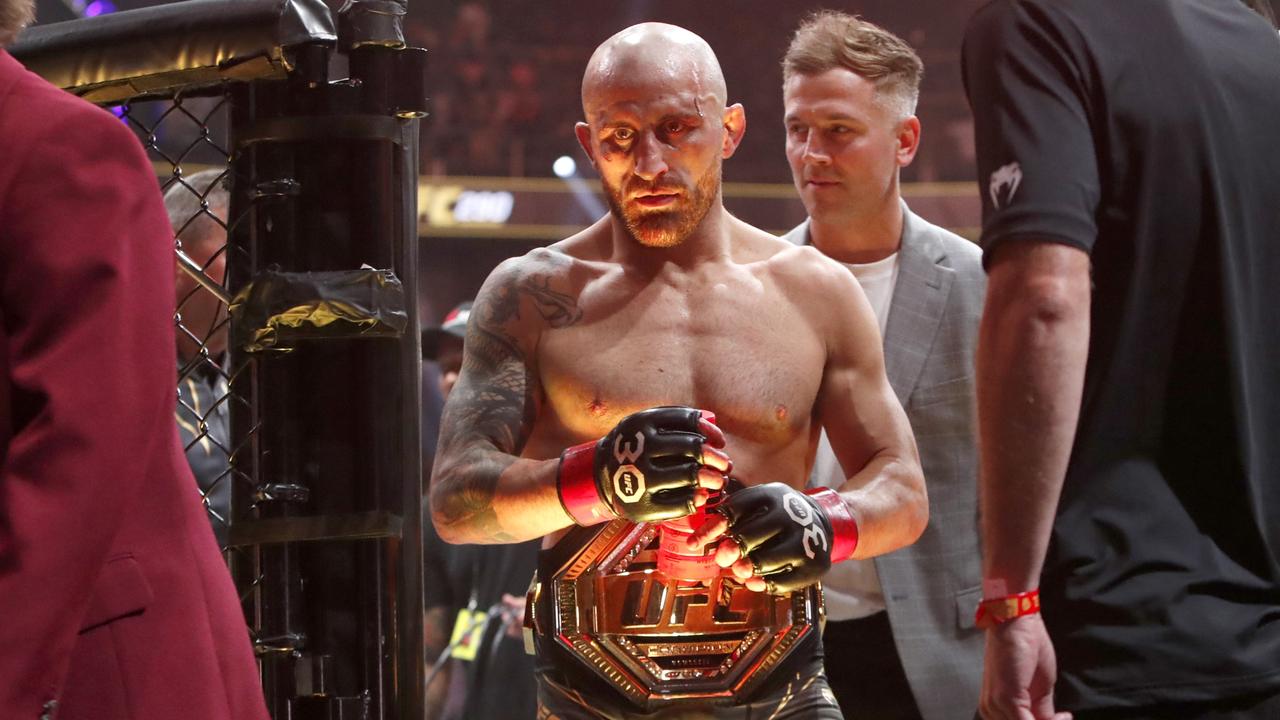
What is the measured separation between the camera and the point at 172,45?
52.0 inches

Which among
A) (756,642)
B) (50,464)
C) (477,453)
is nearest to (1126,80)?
(756,642)

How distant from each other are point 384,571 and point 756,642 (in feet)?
1.85

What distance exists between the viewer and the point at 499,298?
73.4 inches

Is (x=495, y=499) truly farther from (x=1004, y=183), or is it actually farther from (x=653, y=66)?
(x=1004, y=183)

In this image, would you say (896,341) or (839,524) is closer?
(839,524)

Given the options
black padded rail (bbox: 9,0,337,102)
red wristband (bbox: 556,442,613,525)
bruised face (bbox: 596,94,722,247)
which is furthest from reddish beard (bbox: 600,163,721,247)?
black padded rail (bbox: 9,0,337,102)

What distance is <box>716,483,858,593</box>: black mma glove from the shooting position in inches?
61.3

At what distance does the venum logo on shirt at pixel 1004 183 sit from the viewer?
1.37 meters

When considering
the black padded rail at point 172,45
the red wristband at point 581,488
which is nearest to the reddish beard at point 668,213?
the red wristband at point 581,488

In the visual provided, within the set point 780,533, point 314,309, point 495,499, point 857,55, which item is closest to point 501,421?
point 495,499

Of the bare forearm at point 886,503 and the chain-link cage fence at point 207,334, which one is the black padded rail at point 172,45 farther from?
the bare forearm at point 886,503

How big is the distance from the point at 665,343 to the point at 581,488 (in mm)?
267

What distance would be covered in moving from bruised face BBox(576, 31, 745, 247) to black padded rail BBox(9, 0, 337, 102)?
588 mm

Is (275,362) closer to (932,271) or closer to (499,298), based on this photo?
(499,298)
